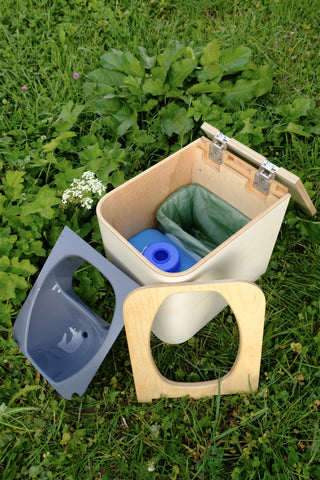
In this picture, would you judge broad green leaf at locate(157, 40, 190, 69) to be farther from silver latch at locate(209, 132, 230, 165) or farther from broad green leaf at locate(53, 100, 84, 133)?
silver latch at locate(209, 132, 230, 165)

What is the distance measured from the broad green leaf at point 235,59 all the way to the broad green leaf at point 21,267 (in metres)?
1.28

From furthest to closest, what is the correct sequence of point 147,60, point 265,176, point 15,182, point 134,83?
point 147,60
point 134,83
point 15,182
point 265,176

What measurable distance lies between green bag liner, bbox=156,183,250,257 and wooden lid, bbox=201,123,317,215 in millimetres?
188

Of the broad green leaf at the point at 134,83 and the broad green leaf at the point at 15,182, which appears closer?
the broad green leaf at the point at 15,182

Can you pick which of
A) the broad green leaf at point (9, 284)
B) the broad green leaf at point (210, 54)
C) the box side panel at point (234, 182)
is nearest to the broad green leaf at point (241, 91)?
the broad green leaf at point (210, 54)

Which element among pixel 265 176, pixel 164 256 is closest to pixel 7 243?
pixel 164 256

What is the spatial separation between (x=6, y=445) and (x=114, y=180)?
104cm

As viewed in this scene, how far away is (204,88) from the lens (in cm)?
198

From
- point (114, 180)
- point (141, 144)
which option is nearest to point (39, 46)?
point (141, 144)

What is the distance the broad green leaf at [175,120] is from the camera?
195cm

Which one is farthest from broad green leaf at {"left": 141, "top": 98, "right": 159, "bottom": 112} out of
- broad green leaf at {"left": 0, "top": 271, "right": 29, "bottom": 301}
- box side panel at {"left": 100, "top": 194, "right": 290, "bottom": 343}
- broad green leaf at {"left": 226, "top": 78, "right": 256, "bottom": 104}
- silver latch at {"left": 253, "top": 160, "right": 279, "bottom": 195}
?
broad green leaf at {"left": 0, "top": 271, "right": 29, "bottom": 301}

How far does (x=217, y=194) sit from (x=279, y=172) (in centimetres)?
34

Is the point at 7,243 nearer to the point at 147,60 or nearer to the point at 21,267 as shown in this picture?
the point at 21,267

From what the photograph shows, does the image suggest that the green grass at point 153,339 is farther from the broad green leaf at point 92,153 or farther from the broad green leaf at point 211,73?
the broad green leaf at point 211,73
